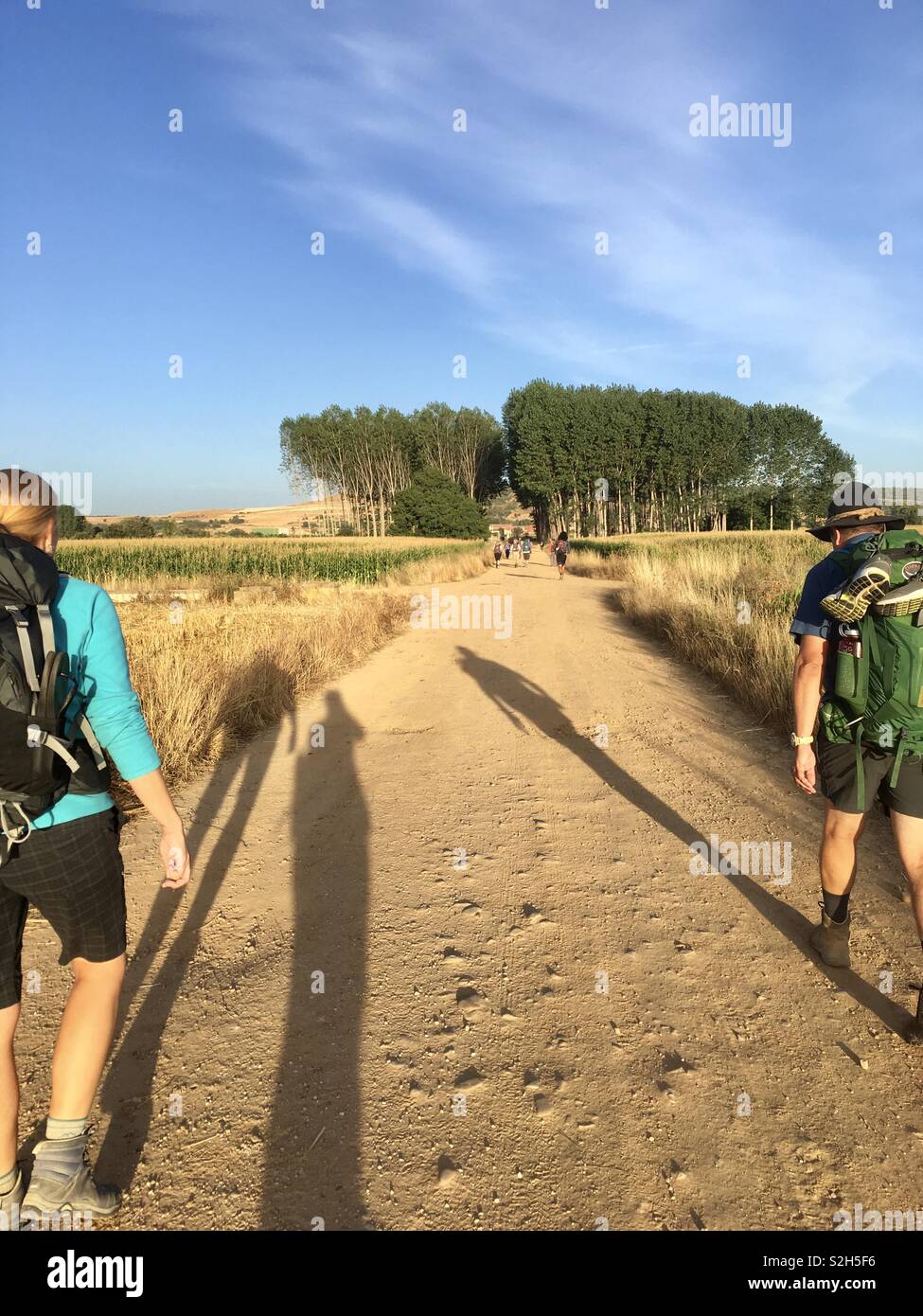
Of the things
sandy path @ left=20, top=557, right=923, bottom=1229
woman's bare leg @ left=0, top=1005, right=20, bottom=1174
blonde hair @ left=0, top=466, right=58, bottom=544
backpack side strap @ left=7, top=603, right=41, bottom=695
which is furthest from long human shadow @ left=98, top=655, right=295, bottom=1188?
blonde hair @ left=0, top=466, right=58, bottom=544

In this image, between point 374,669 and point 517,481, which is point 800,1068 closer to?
point 374,669

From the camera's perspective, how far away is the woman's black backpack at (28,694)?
1.47m

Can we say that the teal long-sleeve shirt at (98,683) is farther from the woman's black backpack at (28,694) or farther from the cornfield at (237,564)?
the cornfield at (237,564)

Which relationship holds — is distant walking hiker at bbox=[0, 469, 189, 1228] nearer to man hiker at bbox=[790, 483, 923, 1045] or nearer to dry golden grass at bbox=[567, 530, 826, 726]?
man hiker at bbox=[790, 483, 923, 1045]

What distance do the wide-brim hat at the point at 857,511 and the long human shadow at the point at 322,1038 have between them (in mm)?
2834

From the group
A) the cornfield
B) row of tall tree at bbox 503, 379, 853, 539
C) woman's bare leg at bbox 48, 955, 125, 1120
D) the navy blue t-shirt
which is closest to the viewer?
woman's bare leg at bbox 48, 955, 125, 1120

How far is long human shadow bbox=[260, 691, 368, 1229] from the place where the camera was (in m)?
1.80

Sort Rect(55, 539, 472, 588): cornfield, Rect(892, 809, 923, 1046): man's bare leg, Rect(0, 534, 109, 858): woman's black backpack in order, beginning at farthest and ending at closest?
Rect(55, 539, 472, 588): cornfield < Rect(892, 809, 923, 1046): man's bare leg < Rect(0, 534, 109, 858): woman's black backpack

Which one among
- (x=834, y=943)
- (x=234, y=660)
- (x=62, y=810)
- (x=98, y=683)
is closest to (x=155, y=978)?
(x=62, y=810)

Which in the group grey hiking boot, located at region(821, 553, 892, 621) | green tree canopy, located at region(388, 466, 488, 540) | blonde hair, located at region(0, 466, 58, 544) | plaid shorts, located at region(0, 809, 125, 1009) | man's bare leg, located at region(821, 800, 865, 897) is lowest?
man's bare leg, located at region(821, 800, 865, 897)

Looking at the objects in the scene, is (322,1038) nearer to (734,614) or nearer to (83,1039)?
(83,1039)

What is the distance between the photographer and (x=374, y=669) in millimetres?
9945

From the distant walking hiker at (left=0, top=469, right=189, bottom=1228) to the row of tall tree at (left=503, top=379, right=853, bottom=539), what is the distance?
63.4 m

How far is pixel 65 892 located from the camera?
1673 millimetres
